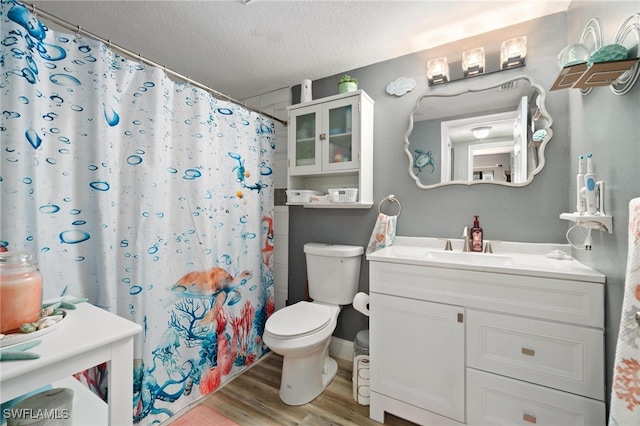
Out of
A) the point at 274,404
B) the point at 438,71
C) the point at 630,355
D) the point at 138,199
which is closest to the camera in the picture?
the point at 630,355

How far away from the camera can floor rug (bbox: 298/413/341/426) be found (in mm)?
1489

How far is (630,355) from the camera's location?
2.20 ft

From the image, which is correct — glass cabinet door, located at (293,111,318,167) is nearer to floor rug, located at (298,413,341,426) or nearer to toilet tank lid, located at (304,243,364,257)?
toilet tank lid, located at (304,243,364,257)

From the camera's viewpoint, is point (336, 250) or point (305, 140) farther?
point (305, 140)

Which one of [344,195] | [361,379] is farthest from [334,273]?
[361,379]

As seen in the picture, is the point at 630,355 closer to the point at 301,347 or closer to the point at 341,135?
the point at 301,347

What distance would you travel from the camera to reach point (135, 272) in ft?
4.54

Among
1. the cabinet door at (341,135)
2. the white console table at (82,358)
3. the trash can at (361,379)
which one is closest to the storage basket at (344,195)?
the cabinet door at (341,135)

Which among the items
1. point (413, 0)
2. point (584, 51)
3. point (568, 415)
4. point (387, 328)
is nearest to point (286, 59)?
point (413, 0)

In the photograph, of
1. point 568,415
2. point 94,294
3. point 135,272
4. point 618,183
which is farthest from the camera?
point 135,272

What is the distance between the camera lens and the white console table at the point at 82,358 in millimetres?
626

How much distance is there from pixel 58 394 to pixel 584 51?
217 cm

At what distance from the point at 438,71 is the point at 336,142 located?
2.64 ft

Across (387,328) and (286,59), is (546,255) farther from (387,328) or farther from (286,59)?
(286,59)
